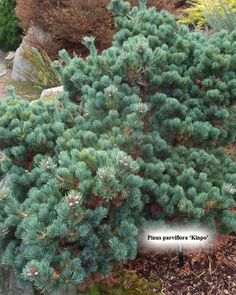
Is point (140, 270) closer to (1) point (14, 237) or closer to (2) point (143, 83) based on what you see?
(1) point (14, 237)

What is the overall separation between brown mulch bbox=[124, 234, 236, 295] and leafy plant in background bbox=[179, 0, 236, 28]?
10.0 ft

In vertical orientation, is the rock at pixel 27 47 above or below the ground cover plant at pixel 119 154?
above

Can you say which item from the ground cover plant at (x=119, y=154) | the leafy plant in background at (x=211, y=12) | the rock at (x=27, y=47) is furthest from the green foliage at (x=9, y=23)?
the ground cover plant at (x=119, y=154)

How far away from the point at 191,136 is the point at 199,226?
1.82 feet

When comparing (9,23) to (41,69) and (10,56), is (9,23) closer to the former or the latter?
(10,56)

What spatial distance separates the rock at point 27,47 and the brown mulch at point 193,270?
15.8 ft

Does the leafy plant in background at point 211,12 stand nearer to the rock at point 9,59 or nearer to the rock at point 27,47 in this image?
the rock at point 27,47

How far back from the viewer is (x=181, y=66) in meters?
3.15

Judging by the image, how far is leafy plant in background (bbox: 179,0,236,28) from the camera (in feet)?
17.6

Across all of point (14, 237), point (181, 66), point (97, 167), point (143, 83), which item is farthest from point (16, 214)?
point (181, 66)

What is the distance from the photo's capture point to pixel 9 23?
8445 mm

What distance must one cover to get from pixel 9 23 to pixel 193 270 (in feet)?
21.7

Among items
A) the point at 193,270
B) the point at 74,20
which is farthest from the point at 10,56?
the point at 193,270

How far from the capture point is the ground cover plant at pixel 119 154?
2.26 metres
